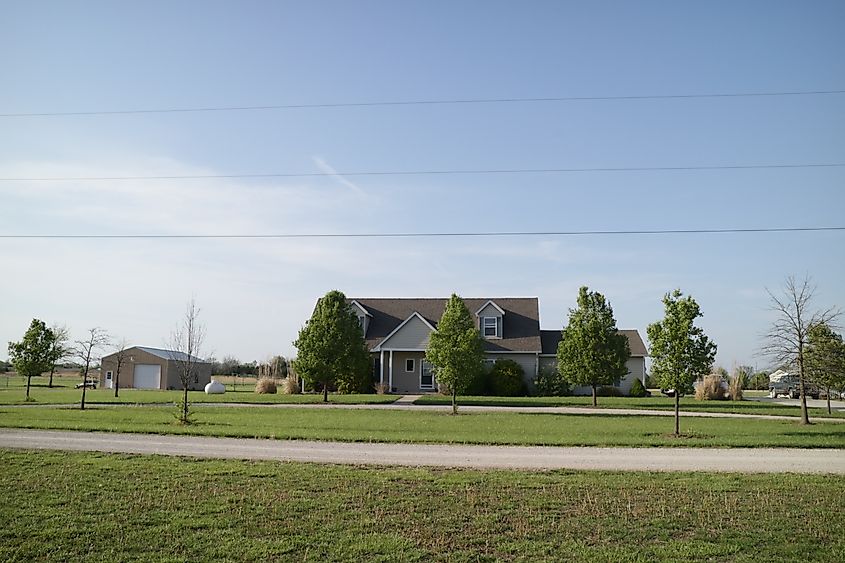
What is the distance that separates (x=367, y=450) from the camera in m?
16.7

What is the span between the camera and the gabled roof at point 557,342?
51.2 metres

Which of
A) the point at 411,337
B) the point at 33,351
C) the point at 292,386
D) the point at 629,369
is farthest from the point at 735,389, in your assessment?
the point at 33,351

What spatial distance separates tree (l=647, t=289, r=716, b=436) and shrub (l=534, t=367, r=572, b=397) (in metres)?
23.8

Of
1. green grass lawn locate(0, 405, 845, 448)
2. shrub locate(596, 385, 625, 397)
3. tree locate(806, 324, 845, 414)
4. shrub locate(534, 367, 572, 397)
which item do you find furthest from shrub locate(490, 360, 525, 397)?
tree locate(806, 324, 845, 414)

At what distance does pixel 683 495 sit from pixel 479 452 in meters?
6.42

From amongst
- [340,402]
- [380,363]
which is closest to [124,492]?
[340,402]

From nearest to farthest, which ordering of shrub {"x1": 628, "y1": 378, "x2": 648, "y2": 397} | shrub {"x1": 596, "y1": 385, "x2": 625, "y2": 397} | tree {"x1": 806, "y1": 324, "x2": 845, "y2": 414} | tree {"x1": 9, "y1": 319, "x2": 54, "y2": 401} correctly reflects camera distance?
tree {"x1": 806, "y1": 324, "x2": 845, "y2": 414}
tree {"x1": 9, "y1": 319, "x2": 54, "y2": 401}
shrub {"x1": 596, "y1": 385, "x2": 625, "y2": 397}
shrub {"x1": 628, "y1": 378, "x2": 648, "y2": 397}

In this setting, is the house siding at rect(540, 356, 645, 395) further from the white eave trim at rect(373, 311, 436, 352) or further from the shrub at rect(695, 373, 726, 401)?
the white eave trim at rect(373, 311, 436, 352)

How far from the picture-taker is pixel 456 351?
31.5m

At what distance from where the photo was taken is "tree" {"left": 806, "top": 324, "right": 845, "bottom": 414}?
2855 cm

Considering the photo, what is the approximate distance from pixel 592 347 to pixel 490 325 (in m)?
14.4

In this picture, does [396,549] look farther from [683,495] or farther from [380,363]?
Answer: [380,363]

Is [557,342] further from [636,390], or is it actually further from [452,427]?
[452,427]

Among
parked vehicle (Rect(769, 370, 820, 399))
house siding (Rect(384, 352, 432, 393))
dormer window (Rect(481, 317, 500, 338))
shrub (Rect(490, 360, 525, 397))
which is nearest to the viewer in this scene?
shrub (Rect(490, 360, 525, 397))
